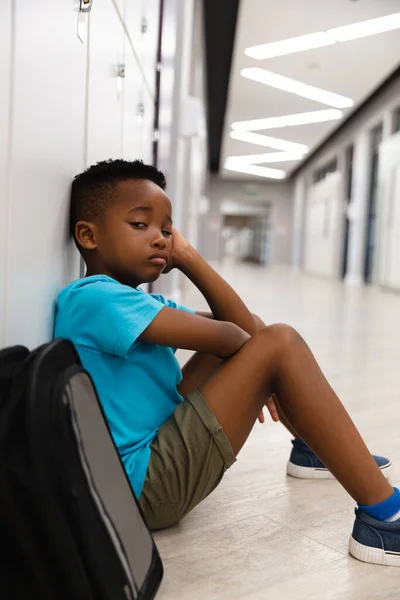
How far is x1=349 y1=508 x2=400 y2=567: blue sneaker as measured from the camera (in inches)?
54.9

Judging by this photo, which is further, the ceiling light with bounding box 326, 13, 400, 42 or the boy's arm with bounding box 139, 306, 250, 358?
the ceiling light with bounding box 326, 13, 400, 42

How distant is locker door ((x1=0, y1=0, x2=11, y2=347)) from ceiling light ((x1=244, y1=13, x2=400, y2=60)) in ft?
31.7

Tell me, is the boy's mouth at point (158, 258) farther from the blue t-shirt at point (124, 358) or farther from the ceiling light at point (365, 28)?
the ceiling light at point (365, 28)

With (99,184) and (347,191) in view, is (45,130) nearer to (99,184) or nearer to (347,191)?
(99,184)

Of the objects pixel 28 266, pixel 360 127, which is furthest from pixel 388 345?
pixel 360 127

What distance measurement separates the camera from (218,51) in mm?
12516

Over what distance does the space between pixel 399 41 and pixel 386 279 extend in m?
4.81

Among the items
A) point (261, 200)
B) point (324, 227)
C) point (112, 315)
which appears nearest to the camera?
point (112, 315)

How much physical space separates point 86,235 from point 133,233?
0.16 m

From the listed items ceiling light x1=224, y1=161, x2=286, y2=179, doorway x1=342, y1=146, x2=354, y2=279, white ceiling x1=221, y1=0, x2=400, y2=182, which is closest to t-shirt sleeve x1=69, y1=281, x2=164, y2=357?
white ceiling x1=221, y1=0, x2=400, y2=182

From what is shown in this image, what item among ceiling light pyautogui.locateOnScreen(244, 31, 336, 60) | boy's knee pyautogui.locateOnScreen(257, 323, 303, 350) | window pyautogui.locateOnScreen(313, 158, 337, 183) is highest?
ceiling light pyautogui.locateOnScreen(244, 31, 336, 60)

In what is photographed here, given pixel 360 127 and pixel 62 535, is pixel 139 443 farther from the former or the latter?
pixel 360 127

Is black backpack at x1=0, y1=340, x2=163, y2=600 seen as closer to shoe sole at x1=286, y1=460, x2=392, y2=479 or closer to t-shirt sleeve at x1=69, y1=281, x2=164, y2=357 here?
t-shirt sleeve at x1=69, y1=281, x2=164, y2=357

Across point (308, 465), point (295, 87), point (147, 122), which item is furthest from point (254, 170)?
point (308, 465)
